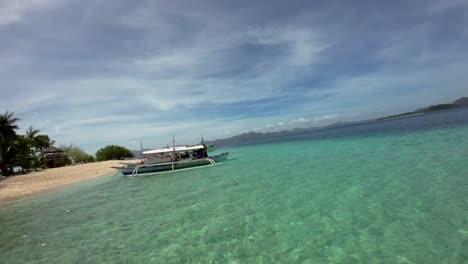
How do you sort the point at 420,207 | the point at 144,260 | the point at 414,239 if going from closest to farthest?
the point at 414,239
the point at 144,260
the point at 420,207

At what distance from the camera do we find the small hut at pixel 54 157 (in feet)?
158

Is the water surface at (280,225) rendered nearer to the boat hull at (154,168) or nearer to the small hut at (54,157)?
the boat hull at (154,168)

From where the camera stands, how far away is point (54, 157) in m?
49.8

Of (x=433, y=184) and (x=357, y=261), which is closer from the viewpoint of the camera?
(x=357, y=261)

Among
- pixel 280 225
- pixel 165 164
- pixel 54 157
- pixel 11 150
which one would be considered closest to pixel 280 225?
pixel 280 225

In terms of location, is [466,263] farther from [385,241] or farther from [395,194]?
[395,194]

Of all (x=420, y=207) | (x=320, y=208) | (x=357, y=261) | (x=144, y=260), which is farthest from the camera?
(x=320, y=208)

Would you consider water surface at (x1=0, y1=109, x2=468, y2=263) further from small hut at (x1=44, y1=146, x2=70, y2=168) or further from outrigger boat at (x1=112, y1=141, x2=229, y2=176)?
small hut at (x1=44, y1=146, x2=70, y2=168)

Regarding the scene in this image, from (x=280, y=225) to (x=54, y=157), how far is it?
2243 inches

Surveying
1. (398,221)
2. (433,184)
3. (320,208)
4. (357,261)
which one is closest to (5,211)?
(320,208)

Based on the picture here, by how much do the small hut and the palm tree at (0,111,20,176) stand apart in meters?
12.0

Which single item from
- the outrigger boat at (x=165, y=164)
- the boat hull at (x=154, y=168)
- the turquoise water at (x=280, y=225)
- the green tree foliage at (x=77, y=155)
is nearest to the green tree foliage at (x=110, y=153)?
the green tree foliage at (x=77, y=155)

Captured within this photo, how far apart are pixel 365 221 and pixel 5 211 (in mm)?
20496

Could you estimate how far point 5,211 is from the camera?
50.9 feet
